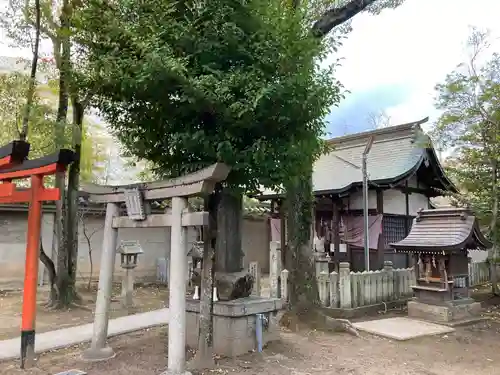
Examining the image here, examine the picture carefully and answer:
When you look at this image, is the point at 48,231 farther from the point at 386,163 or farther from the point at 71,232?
the point at 386,163

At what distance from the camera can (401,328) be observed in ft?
29.5

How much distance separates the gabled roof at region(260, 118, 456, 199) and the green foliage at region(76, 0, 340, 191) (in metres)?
8.77

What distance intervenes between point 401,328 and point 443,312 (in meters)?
1.39

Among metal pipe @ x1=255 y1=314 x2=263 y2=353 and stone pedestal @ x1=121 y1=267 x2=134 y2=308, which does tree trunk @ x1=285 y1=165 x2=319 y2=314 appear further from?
stone pedestal @ x1=121 y1=267 x2=134 y2=308

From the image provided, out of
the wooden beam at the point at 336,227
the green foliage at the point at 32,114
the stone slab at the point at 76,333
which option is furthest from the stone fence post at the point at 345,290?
the green foliage at the point at 32,114

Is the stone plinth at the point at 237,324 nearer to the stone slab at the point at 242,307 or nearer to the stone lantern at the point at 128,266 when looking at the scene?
the stone slab at the point at 242,307

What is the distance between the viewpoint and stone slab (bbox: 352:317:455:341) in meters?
8.40

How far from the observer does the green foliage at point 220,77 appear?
550 centimetres

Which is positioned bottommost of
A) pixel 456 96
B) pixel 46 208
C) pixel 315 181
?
pixel 46 208

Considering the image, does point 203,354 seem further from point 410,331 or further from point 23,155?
point 410,331

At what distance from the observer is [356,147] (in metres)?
18.6

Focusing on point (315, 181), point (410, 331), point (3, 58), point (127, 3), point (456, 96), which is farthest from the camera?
point (315, 181)

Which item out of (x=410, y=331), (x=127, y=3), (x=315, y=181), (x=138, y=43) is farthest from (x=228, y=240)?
(x=315, y=181)

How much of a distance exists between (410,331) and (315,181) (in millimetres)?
8898
